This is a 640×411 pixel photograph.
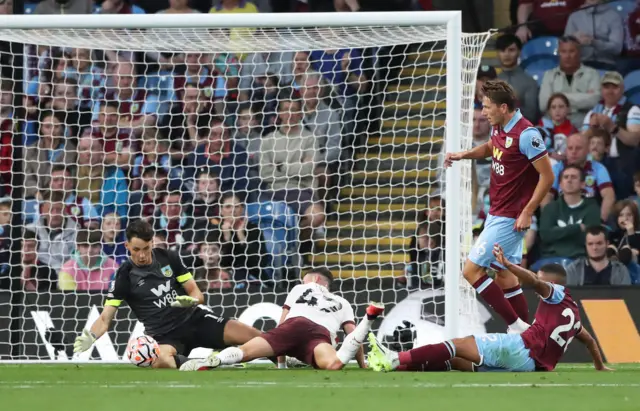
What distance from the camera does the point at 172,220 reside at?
1188 cm

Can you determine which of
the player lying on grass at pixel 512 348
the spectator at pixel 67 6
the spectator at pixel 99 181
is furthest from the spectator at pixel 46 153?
the player lying on grass at pixel 512 348

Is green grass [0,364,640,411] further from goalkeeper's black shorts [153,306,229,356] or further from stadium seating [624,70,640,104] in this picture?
stadium seating [624,70,640,104]

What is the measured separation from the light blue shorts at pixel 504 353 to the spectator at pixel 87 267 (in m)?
4.52

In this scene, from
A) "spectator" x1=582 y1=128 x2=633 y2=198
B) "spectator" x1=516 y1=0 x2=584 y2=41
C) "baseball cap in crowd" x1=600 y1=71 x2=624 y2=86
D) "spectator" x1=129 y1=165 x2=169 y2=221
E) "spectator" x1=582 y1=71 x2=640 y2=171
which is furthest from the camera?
"spectator" x1=516 y1=0 x2=584 y2=41

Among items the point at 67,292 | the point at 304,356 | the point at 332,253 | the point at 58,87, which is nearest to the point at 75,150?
the point at 58,87

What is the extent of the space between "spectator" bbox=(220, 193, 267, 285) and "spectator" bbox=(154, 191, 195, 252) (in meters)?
0.34

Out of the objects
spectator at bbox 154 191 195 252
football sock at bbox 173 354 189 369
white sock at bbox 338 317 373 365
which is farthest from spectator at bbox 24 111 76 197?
white sock at bbox 338 317 373 365

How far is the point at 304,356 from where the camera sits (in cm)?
873

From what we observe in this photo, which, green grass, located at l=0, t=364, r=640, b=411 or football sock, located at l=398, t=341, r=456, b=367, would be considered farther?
football sock, located at l=398, t=341, r=456, b=367

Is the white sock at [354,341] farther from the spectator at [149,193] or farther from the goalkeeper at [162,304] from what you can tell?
the spectator at [149,193]

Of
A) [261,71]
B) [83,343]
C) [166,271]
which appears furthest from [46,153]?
[83,343]

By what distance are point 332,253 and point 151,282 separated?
8.25 ft

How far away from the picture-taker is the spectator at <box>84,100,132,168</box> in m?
12.2

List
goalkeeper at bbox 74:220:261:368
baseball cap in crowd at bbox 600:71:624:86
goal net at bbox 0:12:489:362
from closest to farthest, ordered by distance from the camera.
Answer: goalkeeper at bbox 74:220:261:368 < goal net at bbox 0:12:489:362 < baseball cap in crowd at bbox 600:71:624:86
